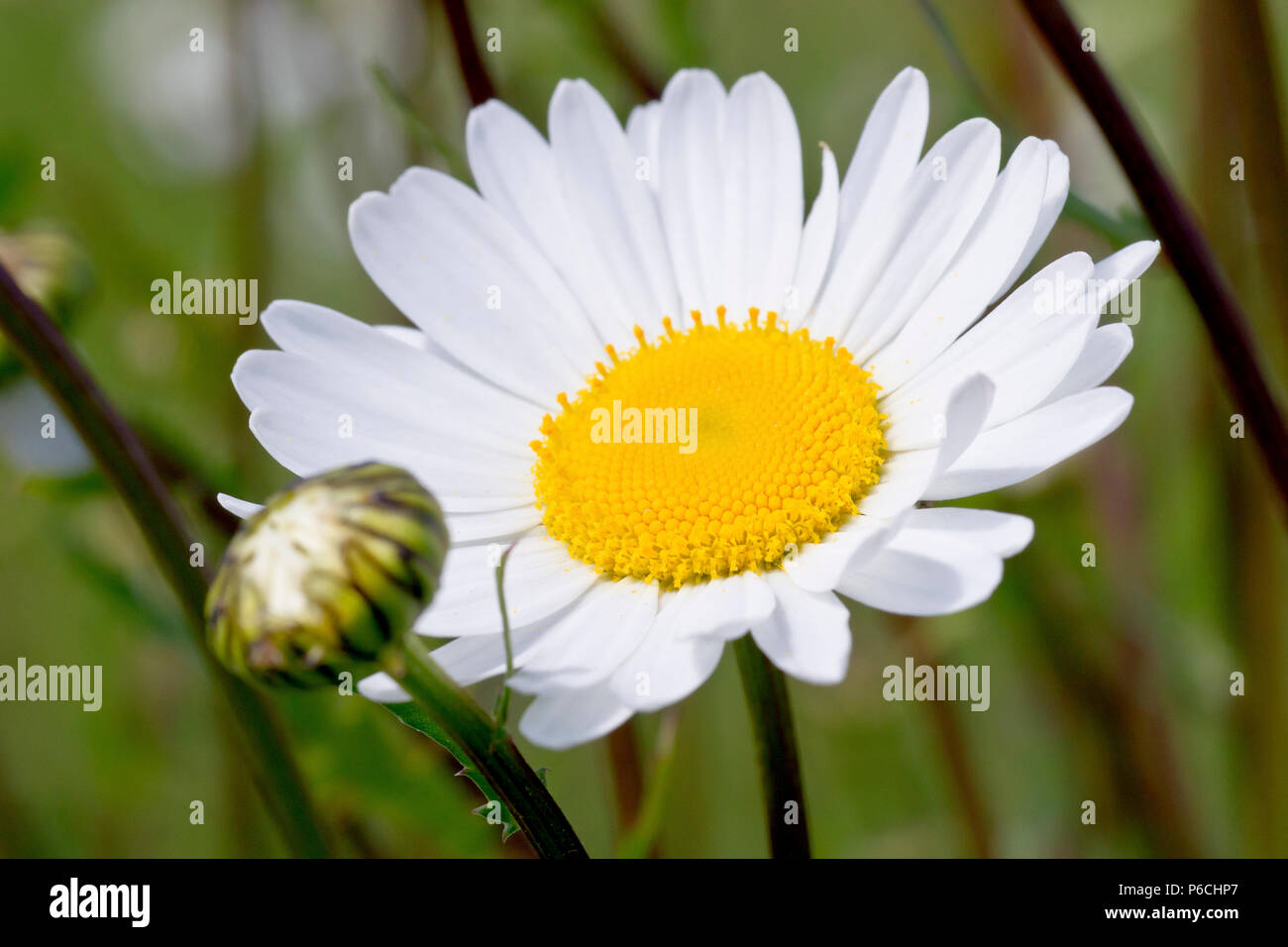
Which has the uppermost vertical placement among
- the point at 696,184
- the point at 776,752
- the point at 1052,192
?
the point at 696,184

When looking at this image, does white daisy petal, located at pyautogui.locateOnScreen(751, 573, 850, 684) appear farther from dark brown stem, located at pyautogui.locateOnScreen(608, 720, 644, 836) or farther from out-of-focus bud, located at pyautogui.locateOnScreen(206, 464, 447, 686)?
dark brown stem, located at pyautogui.locateOnScreen(608, 720, 644, 836)

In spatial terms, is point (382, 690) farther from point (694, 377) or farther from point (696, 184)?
point (696, 184)

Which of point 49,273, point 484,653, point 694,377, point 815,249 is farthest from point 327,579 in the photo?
point 49,273

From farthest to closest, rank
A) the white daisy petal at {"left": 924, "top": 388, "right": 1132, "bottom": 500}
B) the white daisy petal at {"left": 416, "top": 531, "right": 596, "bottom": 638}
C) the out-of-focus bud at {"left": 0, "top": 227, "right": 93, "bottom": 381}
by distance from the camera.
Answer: the out-of-focus bud at {"left": 0, "top": 227, "right": 93, "bottom": 381}
the white daisy petal at {"left": 416, "top": 531, "right": 596, "bottom": 638}
the white daisy petal at {"left": 924, "top": 388, "right": 1132, "bottom": 500}

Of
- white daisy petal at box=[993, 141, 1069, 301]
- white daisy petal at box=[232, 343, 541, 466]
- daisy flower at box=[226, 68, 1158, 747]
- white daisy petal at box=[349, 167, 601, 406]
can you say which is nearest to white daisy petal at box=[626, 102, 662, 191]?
daisy flower at box=[226, 68, 1158, 747]

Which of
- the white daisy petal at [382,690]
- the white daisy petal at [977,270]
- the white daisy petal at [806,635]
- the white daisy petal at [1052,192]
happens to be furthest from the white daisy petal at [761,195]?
the white daisy petal at [382,690]

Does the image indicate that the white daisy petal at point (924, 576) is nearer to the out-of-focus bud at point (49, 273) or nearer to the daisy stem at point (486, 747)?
the daisy stem at point (486, 747)
